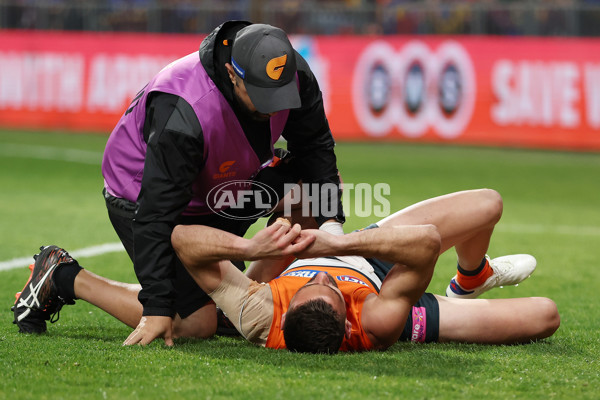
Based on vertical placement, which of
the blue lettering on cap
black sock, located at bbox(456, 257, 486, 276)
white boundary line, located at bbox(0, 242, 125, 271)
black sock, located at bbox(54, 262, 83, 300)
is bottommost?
white boundary line, located at bbox(0, 242, 125, 271)

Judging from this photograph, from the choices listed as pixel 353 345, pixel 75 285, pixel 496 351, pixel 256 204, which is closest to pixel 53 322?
pixel 75 285

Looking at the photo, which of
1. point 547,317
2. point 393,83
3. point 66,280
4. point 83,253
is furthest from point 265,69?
point 393,83

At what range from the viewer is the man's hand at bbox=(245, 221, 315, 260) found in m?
4.35

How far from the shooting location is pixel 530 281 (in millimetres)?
6949

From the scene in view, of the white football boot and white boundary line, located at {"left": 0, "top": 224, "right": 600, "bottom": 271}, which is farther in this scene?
white boundary line, located at {"left": 0, "top": 224, "right": 600, "bottom": 271}

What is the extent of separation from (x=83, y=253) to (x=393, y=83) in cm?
1094

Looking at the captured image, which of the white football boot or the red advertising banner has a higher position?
the red advertising banner

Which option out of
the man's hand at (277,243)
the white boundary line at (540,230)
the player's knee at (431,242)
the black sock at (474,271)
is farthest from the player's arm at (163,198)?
the white boundary line at (540,230)

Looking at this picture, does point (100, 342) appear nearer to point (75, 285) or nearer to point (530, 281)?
point (75, 285)

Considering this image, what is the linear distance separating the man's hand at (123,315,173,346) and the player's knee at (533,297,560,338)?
6.44 feet

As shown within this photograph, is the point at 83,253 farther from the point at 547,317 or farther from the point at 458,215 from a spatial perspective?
the point at 547,317

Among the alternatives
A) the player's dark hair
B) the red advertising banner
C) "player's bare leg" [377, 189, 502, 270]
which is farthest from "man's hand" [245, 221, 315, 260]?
the red advertising banner

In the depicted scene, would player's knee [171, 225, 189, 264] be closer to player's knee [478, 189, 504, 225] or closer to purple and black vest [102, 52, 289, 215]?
purple and black vest [102, 52, 289, 215]

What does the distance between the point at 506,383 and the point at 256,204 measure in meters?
2.12
